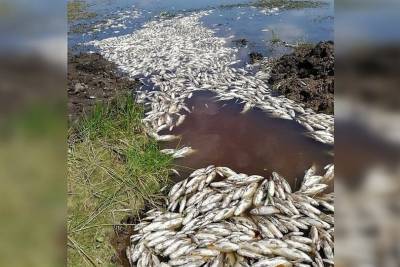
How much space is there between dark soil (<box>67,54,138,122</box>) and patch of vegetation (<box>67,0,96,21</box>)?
4.23 feet

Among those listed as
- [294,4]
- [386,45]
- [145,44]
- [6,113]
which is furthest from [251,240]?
[294,4]

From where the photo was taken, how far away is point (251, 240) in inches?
117

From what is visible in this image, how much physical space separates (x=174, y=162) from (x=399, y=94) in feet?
6.88

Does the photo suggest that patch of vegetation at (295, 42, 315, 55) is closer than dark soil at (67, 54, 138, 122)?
No

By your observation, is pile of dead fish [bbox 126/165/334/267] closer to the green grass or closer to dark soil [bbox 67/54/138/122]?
the green grass

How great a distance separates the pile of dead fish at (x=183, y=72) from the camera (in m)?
4.40

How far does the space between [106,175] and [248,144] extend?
4.00 feet

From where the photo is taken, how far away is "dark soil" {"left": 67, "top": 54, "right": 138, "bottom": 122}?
473 centimetres

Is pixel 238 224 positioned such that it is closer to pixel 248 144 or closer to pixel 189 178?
pixel 189 178

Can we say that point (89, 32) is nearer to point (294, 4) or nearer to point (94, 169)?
point (294, 4)

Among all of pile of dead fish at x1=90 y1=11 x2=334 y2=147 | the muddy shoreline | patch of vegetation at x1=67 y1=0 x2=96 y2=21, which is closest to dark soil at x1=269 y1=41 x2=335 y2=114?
the muddy shoreline

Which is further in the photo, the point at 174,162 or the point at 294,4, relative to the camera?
the point at 294,4

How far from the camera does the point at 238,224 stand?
3.13 m

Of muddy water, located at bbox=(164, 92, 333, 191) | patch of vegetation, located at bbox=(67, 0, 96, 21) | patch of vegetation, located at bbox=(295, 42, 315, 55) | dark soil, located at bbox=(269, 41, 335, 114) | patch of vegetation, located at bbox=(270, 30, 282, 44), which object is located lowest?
muddy water, located at bbox=(164, 92, 333, 191)
